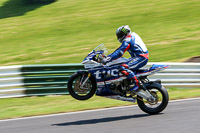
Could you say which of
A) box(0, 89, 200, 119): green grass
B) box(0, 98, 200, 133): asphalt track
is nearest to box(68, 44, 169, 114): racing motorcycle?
box(0, 98, 200, 133): asphalt track

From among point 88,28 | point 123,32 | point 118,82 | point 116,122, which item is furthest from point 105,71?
point 88,28

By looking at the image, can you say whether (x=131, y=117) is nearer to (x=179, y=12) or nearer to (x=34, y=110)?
(x=34, y=110)

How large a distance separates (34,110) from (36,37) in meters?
11.7

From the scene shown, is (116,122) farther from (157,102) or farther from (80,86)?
(80,86)

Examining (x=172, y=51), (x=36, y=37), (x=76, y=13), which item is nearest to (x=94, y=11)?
(x=76, y=13)

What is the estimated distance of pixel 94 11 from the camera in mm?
24203

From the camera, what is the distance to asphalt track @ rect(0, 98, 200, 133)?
6.47 meters

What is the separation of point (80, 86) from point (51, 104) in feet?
6.46

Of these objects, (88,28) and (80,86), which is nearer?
(80,86)

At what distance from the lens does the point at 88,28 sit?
68.0 feet

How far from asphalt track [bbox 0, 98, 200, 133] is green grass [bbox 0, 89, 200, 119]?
1.88 feet

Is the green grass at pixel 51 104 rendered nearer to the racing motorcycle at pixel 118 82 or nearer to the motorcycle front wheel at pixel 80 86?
the motorcycle front wheel at pixel 80 86

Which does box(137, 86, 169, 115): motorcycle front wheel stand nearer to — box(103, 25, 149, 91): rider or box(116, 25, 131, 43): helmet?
box(103, 25, 149, 91): rider

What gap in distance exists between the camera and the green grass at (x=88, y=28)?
15992 millimetres
